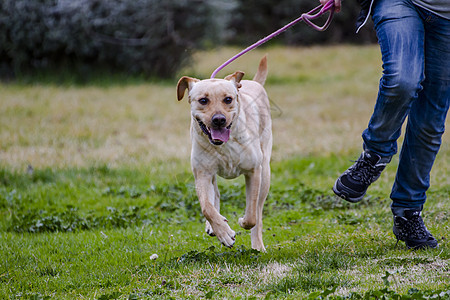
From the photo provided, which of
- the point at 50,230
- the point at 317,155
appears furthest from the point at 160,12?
the point at 50,230

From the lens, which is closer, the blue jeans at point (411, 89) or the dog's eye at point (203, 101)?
the blue jeans at point (411, 89)

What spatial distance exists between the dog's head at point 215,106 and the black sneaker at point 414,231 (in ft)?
5.03

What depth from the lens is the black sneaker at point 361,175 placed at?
14.2ft

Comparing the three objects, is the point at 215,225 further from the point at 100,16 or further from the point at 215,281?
the point at 100,16

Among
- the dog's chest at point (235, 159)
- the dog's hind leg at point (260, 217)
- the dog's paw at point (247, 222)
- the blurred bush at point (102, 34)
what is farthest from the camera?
the blurred bush at point (102, 34)

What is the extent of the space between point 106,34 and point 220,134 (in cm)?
1190

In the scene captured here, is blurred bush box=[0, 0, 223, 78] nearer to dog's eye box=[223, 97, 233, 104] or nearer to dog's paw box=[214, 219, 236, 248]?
dog's eye box=[223, 97, 233, 104]

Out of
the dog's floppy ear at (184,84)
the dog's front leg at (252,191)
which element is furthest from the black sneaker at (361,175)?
the dog's floppy ear at (184,84)

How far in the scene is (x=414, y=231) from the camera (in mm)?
4551

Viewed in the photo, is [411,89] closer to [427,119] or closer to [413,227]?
[427,119]

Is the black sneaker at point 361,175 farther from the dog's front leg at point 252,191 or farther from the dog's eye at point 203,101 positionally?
the dog's eye at point 203,101

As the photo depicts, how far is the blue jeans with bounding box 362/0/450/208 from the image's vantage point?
3.99 meters

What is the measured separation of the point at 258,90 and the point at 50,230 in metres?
2.62

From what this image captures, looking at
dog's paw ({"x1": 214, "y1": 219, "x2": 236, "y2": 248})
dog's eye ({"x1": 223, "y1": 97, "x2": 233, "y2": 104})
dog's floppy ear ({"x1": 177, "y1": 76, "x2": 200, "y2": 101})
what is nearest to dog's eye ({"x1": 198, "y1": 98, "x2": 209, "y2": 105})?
dog's eye ({"x1": 223, "y1": 97, "x2": 233, "y2": 104})
